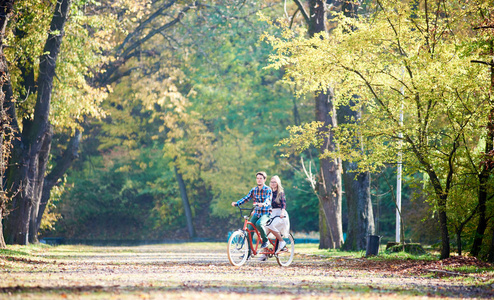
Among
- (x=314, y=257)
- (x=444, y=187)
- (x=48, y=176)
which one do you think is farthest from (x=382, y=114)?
(x=48, y=176)

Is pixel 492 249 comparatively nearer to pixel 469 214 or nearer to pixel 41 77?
pixel 469 214

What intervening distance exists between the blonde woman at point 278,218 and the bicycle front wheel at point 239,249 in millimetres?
716

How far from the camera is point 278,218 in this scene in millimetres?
15070

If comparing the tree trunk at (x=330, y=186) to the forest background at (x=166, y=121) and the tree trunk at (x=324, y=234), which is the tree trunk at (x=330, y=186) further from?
the forest background at (x=166, y=121)

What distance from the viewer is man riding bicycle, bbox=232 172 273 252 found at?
14.7 meters

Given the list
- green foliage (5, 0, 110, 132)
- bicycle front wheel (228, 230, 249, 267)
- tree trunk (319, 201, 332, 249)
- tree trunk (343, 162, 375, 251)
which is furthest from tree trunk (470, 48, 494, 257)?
green foliage (5, 0, 110, 132)

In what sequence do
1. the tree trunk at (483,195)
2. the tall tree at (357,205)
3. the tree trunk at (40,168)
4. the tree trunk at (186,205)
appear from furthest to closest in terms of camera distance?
the tree trunk at (186,205) → the tree trunk at (40,168) → the tall tree at (357,205) → the tree trunk at (483,195)

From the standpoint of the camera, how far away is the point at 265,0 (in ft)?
120

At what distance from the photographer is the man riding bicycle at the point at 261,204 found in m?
14.7

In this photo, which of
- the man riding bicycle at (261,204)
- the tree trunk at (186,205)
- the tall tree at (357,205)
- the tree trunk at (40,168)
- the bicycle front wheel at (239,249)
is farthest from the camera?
the tree trunk at (186,205)

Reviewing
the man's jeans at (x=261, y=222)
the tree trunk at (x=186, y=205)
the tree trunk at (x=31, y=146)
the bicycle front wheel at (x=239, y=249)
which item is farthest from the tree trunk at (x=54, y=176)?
the tree trunk at (x=186, y=205)

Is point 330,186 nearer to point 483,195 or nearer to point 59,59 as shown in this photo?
point 483,195

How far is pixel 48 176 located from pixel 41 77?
7148 mm

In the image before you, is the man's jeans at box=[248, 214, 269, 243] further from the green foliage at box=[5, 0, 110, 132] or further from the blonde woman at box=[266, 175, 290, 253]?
the green foliage at box=[5, 0, 110, 132]
